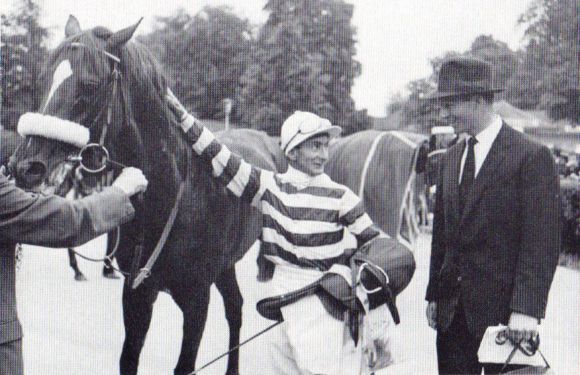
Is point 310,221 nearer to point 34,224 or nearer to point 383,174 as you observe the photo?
point 34,224

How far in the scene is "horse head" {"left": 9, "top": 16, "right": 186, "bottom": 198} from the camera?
2.47m

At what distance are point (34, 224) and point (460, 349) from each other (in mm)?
1842

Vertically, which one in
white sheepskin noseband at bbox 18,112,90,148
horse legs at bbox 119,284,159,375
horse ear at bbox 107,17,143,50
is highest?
horse ear at bbox 107,17,143,50

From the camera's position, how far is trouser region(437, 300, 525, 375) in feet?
8.80

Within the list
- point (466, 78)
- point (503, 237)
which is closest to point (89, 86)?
point (466, 78)

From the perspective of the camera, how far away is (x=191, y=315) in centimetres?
333

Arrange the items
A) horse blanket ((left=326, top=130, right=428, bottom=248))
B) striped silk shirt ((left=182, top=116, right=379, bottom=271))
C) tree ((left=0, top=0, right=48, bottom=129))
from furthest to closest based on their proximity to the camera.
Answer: tree ((left=0, top=0, right=48, bottom=129)) → horse blanket ((left=326, top=130, right=428, bottom=248)) → striped silk shirt ((left=182, top=116, right=379, bottom=271))

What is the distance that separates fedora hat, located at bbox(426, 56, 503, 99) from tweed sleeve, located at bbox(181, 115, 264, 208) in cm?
97

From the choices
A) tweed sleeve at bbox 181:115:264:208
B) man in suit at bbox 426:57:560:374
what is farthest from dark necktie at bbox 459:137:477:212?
tweed sleeve at bbox 181:115:264:208

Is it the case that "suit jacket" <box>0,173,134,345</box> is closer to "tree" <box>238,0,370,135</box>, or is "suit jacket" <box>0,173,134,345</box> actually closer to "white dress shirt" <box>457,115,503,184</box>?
"white dress shirt" <box>457,115,503,184</box>

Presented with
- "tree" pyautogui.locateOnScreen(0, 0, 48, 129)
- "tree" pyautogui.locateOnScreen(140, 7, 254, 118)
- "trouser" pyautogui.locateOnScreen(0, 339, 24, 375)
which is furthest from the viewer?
"tree" pyautogui.locateOnScreen(140, 7, 254, 118)

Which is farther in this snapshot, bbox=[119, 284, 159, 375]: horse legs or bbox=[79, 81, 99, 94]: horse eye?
bbox=[119, 284, 159, 375]: horse legs

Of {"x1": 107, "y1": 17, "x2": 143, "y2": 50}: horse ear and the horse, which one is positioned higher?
{"x1": 107, "y1": 17, "x2": 143, "y2": 50}: horse ear

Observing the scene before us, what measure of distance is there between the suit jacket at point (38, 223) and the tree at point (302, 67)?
26.9 meters
